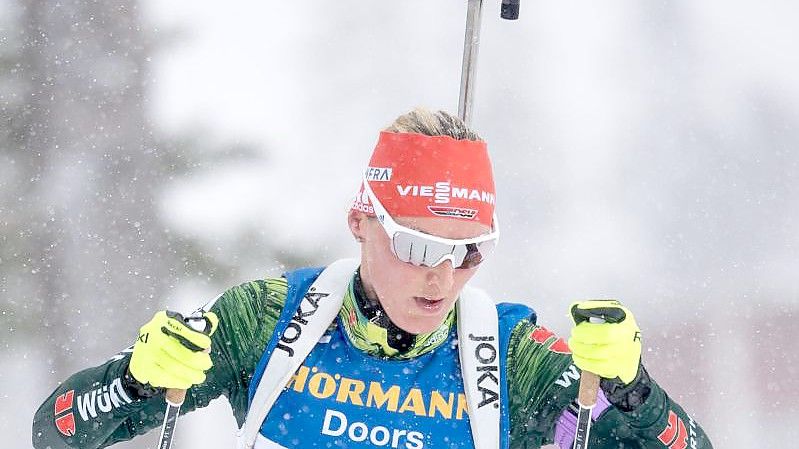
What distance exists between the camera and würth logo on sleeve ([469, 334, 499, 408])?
7.70 feet

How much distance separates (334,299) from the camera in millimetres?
2518

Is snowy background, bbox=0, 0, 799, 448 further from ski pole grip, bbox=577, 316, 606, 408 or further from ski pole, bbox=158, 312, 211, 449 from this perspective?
ski pole grip, bbox=577, 316, 606, 408

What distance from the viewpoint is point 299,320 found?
246 centimetres

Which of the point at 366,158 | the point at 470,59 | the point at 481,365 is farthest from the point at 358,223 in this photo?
the point at 366,158

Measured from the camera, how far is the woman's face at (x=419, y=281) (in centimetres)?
228

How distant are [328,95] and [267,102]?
3.02 feet

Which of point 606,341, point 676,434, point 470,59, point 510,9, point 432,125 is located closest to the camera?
point 606,341

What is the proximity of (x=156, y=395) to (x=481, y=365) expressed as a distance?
2.71ft

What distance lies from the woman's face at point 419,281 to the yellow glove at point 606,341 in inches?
12.3

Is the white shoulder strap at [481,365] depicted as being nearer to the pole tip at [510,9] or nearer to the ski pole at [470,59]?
the ski pole at [470,59]

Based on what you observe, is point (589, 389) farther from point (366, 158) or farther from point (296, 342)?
point (366, 158)

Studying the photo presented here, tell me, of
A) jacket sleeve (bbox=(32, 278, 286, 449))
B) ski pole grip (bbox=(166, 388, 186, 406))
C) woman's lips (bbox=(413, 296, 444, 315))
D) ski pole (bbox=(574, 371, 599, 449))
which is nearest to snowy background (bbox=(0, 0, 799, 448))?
jacket sleeve (bbox=(32, 278, 286, 449))

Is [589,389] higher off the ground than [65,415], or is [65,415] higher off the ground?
[589,389]

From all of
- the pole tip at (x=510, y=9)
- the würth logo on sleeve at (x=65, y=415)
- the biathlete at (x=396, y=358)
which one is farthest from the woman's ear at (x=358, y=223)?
the pole tip at (x=510, y=9)
